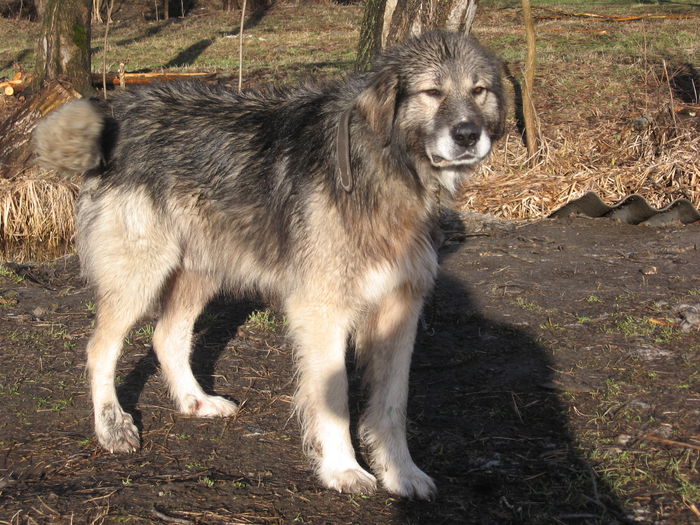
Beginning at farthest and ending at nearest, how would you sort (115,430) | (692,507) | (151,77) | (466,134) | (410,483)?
1. (151,77)
2. (115,430)
3. (410,483)
4. (466,134)
5. (692,507)

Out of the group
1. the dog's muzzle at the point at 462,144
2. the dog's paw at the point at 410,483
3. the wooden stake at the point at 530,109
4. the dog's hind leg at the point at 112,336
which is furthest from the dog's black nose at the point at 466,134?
the wooden stake at the point at 530,109

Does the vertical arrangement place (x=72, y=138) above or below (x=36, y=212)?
above

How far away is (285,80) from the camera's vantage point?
534 inches

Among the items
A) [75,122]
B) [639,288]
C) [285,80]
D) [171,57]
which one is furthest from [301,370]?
[171,57]

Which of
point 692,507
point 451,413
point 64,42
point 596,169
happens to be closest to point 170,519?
point 451,413

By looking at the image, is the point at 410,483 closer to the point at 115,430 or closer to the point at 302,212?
the point at 302,212

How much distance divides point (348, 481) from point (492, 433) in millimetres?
884

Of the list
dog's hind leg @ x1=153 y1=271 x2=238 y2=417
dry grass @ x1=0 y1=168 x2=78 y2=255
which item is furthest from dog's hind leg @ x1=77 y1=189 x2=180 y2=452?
dry grass @ x1=0 y1=168 x2=78 y2=255

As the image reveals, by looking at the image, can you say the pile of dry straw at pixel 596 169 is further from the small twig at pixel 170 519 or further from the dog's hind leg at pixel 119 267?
the small twig at pixel 170 519

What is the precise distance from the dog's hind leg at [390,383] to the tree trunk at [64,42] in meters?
7.80

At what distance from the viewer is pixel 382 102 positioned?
3.72 meters

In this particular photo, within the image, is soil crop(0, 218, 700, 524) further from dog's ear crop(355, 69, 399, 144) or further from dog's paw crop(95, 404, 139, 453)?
dog's ear crop(355, 69, 399, 144)

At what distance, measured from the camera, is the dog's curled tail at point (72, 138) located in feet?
14.0

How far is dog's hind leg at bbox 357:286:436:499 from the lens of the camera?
12.8 feet
